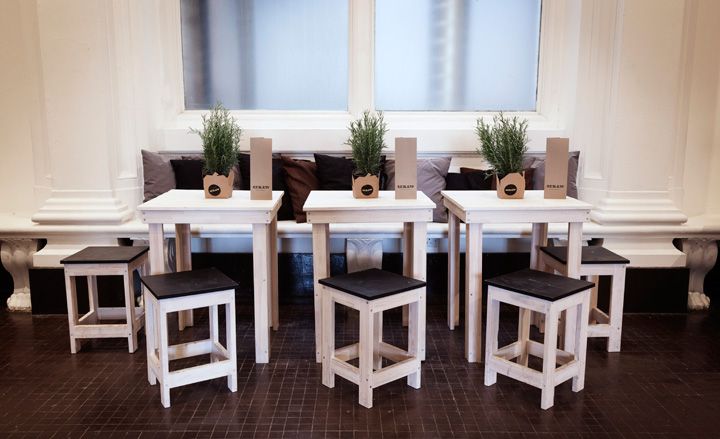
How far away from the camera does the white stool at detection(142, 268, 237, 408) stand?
2541 mm

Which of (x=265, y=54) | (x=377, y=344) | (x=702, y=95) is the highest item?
(x=265, y=54)

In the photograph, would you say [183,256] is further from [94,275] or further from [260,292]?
[260,292]

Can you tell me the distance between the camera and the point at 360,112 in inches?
177

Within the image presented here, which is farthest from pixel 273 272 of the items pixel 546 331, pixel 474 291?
pixel 546 331

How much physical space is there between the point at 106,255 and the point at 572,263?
2.52m

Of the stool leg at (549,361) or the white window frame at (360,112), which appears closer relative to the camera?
the stool leg at (549,361)

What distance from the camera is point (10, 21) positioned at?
4.00m

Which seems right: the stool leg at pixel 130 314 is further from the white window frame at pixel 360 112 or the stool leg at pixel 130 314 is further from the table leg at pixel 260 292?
the white window frame at pixel 360 112

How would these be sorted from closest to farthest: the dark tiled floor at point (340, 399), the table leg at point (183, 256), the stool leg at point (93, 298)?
the dark tiled floor at point (340, 399), the stool leg at point (93, 298), the table leg at point (183, 256)

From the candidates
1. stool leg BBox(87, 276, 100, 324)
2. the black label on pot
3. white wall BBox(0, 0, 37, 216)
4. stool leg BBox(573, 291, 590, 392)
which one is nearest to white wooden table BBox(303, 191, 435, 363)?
the black label on pot

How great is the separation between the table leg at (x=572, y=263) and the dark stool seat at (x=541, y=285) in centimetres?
27

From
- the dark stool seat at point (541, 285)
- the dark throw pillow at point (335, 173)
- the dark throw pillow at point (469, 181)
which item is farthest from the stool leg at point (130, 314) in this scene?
the dark throw pillow at point (469, 181)

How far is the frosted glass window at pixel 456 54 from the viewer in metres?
4.52

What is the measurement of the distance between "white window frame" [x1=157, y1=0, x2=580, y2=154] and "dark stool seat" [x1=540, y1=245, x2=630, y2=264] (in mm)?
1261
